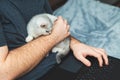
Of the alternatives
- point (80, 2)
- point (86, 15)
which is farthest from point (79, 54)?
point (80, 2)

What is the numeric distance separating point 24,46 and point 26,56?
0.05m

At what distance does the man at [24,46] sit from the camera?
0.99 m

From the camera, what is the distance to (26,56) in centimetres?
105

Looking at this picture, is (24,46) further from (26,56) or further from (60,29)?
(60,29)

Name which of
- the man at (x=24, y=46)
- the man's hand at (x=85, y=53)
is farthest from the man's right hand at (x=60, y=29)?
the man's hand at (x=85, y=53)

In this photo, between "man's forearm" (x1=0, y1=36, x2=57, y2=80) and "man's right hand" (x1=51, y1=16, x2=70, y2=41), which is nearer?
"man's forearm" (x1=0, y1=36, x2=57, y2=80)

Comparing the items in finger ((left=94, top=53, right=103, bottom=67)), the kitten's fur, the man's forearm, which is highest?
the kitten's fur

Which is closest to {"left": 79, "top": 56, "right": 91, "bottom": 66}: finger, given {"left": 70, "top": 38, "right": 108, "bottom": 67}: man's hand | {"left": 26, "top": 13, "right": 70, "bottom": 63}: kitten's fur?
{"left": 70, "top": 38, "right": 108, "bottom": 67}: man's hand

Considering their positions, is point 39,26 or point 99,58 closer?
point 39,26

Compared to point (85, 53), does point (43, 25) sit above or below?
above

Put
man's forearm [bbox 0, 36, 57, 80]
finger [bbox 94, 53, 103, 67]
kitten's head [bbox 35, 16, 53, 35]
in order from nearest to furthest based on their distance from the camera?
man's forearm [bbox 0, 36, 57, 80] < kitten's head [bbox 35, 16, 53, 35] < finger [bbox 94, 53, 103, 67]

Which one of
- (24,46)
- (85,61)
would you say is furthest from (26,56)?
(85,61)

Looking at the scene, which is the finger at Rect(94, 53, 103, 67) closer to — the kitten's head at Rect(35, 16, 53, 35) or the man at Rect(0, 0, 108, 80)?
the man at Rect(0, 0, 108, 80)

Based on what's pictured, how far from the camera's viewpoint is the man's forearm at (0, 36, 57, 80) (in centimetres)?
98
